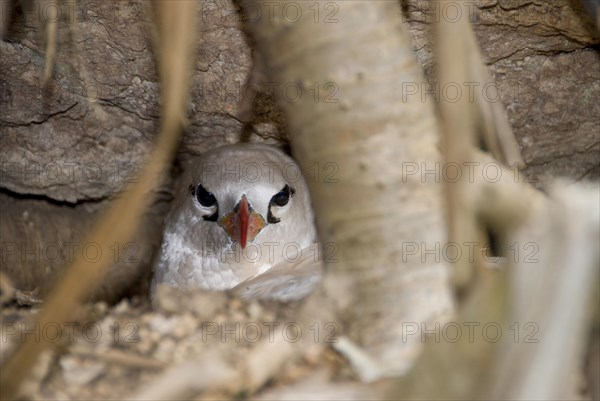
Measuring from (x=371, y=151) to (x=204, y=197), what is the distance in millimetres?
2508

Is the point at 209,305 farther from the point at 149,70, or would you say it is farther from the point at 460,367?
the point at 149,70

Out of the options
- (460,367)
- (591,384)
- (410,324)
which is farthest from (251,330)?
(591,384)

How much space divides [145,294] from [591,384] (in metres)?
3.69

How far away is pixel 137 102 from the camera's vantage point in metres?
4.06

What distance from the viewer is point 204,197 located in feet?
14.0

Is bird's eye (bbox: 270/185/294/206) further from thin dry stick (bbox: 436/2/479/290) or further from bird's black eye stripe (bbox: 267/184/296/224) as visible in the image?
thin dry stick (bbox: 436/2/479/290)

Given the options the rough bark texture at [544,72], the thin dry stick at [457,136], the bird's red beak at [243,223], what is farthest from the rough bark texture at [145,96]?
the thin dry stick at [457,136]

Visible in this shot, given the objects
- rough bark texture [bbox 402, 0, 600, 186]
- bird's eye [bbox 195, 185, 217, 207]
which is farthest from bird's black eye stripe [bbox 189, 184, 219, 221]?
rough bark texture [bbox 402, 0, 600, 186]

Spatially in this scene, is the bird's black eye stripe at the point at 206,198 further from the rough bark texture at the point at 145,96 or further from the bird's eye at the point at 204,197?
the rough bark texture at the point at 145,96

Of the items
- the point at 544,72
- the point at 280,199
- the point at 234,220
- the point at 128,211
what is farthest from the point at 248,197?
the point at 128,211

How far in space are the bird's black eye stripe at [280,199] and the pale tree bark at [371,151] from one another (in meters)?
2.25

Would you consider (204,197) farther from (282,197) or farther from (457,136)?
(457,136)

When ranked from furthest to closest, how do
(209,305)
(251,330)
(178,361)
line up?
(209,305) → (251,330) → (178,361)

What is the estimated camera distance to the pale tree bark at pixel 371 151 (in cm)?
184
